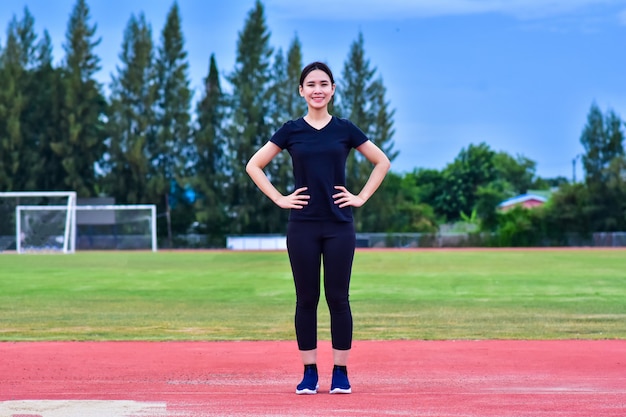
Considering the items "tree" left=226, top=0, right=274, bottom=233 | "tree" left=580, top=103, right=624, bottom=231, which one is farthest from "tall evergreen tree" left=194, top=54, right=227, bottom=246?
"tree" left=580, top=103, right=624, bottom=231

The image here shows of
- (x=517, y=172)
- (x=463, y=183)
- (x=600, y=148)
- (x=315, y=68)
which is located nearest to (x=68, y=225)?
(x=600, y=148)

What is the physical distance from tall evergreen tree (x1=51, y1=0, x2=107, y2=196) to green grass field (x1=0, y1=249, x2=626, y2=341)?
1735 inches

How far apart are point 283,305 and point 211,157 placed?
58.6 metres

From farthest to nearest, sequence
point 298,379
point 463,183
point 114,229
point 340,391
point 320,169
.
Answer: point 463,183
point 114,229
point 298,379
point 340,391
point 320,169

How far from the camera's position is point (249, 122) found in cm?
7556

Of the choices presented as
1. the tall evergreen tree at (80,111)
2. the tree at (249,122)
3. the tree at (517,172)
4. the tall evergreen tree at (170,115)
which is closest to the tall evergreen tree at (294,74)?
the tree at (249,122)

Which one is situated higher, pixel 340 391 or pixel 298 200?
pixel 298 200

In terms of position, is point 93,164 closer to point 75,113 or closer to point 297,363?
point 75,113

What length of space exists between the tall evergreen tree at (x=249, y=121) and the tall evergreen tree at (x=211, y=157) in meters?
0.80

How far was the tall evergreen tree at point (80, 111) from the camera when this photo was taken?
7406cm

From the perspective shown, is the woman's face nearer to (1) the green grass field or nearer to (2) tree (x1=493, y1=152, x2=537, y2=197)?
(1) the green grass field

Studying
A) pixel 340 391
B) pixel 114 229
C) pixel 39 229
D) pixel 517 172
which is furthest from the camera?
pixel 517 172

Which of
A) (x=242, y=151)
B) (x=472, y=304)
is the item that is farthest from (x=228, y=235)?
(x=472, y=304)

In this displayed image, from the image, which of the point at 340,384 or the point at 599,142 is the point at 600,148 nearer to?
the point at 599,142
